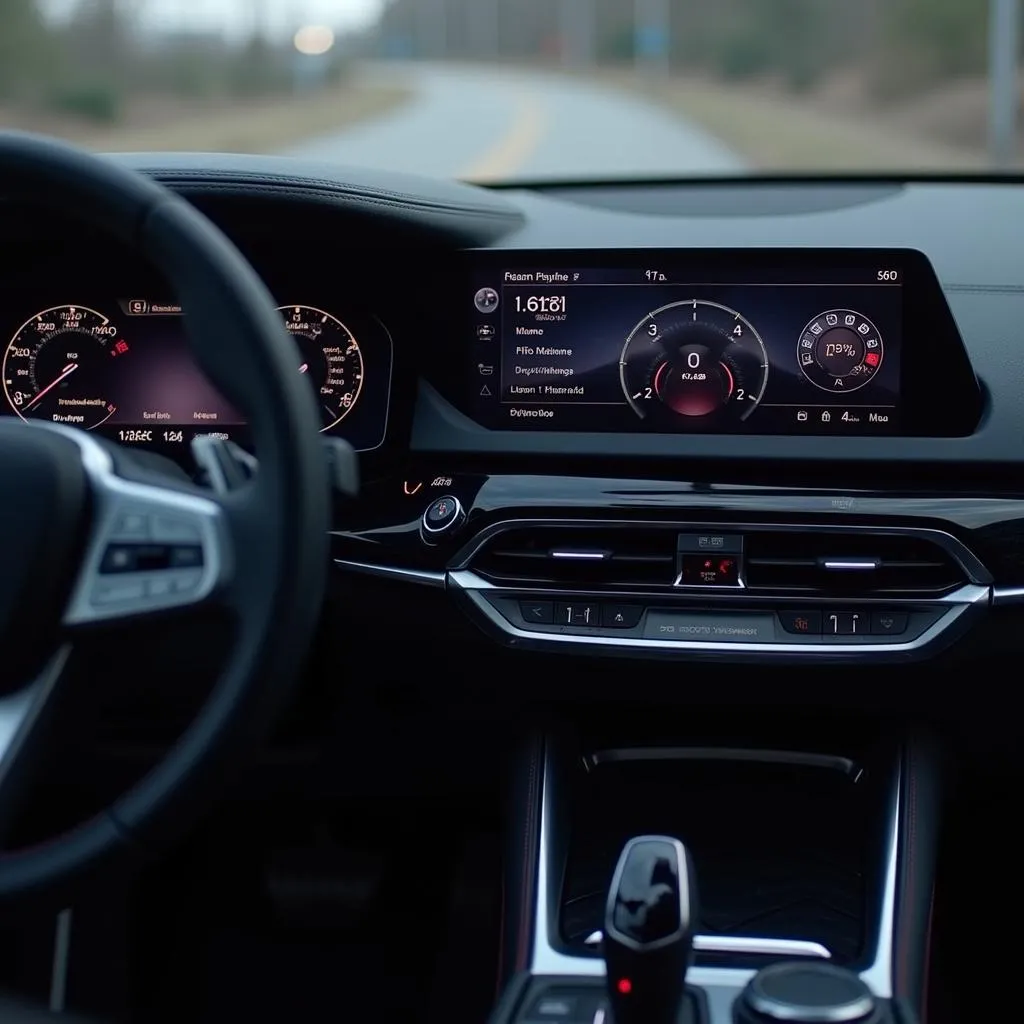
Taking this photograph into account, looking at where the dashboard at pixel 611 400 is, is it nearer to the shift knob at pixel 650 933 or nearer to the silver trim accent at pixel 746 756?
the silver trim accent at pixel 746 756

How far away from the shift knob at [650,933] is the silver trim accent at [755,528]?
2.05 ft

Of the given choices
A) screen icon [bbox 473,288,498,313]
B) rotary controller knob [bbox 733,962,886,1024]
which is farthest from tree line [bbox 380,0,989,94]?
rotary controller knob [bbox 733,962,886,1024]

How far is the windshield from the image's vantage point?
50.3 ft

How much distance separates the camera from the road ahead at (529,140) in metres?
16.0

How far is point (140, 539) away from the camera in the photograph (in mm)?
1504

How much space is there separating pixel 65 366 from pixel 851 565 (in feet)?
4.42

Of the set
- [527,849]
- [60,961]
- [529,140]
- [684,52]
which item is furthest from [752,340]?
[684,52]

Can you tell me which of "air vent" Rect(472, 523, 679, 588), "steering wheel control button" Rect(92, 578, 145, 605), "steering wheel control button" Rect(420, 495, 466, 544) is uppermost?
"steering wheel control button" Rect(420, 495, 466, 544)

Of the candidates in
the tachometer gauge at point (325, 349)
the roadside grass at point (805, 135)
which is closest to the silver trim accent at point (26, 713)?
the tachometer gauge at point (325, 349)

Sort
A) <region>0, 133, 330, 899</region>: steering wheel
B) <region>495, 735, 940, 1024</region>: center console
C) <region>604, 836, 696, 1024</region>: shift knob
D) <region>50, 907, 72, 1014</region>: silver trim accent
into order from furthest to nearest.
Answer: <region>50, 907, 72, 1014</region>: silver trim accent, <region>495, 735, 940, 1024</region>: center console, <region>604, 836, 696, 1024</region>: shift knob, <region>0, 133, 330, 899</region>: steering wheel

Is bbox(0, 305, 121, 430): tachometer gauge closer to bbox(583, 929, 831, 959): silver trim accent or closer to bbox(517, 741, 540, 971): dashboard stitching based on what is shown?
bbox(517, 741, 540, 971): dashboard stitching

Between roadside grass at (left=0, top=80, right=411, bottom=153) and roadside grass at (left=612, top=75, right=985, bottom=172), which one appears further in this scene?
roadside grass at (left=0, top=80, right=411, bottom=153)

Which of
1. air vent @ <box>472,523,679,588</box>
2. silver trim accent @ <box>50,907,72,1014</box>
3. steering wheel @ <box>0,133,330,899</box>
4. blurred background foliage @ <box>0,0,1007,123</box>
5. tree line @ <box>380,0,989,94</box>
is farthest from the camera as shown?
tree line @ <box>380,0,989,94</box>

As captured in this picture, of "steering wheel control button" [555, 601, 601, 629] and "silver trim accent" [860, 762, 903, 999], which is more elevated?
"steering wheel control button" [555, 601, 601, 629]
